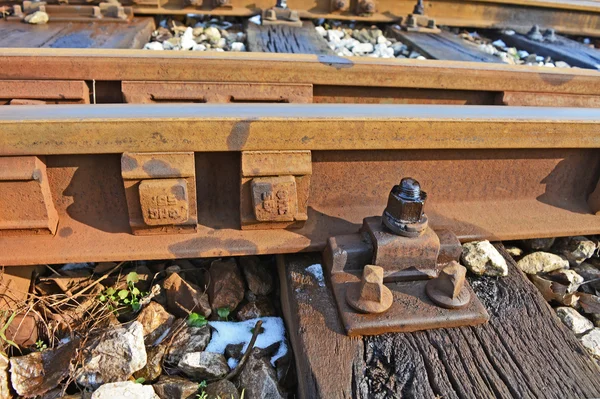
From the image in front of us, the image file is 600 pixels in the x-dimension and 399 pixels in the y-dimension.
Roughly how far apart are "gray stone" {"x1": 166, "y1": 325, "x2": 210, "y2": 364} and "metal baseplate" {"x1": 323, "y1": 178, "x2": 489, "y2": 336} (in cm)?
54

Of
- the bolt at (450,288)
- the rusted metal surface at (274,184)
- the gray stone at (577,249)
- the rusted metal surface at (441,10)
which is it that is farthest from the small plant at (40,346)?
the rusted metal surface at (441,10)

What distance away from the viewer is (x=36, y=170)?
171 centimetres

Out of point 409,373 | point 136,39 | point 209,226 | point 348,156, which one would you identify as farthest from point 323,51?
point 409,373

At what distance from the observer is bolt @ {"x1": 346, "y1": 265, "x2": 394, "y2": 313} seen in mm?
1606

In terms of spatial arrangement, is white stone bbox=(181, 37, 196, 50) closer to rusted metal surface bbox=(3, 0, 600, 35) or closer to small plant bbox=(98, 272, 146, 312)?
rusted metal surface bbox=(3, 0, 600, 35)

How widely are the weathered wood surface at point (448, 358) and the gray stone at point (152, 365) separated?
0.49 metres

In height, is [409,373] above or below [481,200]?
below

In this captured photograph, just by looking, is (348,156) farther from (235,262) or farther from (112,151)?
(112,151)

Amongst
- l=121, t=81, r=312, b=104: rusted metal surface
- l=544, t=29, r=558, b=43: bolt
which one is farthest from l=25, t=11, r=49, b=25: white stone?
l=544, t=29, r=558, b=43: bolt

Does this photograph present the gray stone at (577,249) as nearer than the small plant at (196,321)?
No

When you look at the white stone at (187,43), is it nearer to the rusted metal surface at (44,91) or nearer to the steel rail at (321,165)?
the rusted metal surface at (44,91)

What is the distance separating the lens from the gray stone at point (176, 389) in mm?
1566

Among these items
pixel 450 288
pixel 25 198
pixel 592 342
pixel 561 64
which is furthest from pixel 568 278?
pixel 561 64

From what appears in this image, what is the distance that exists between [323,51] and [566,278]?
7.51ft
